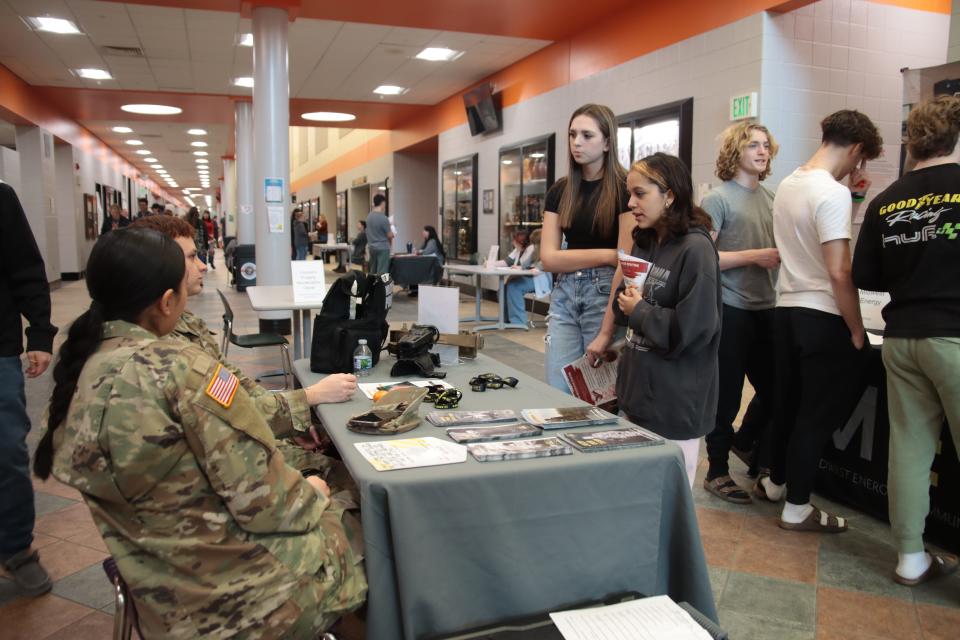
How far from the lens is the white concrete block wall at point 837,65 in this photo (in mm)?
5539

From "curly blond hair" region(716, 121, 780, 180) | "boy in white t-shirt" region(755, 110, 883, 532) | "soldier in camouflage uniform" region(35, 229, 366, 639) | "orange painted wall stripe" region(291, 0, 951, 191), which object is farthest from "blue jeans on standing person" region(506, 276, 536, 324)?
"soldier in camouflage uniform" region(35, 229, 366, 639)

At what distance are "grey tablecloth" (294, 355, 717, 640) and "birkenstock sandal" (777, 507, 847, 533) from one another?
141 centimetres

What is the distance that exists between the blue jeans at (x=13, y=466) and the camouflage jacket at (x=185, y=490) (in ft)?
3.95

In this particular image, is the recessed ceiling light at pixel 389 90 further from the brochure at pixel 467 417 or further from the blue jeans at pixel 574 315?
the brochure at pixel 467 417

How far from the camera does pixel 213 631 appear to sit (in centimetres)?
129

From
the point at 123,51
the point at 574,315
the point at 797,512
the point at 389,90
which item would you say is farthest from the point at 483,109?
the point at 797,512

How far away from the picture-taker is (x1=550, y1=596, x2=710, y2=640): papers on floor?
139cm

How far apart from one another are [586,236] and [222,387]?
1.56 meters

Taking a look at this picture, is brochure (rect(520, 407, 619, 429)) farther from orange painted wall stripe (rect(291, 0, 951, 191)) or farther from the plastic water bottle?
orange painted wall stripe (rect(291, 0, 951, 191))

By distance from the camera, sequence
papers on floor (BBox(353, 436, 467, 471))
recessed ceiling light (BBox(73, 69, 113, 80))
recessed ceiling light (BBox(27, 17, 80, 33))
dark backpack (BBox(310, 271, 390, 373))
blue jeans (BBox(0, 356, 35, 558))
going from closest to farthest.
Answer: papers on floor (BBox(353, 436, 467, 471)) < blue jeans (BBox(0, 356, 35, 558)) < dark backpack (BBox(310, 271, 390, 373)) < recessed ceiling light (BBox(27, 17, 80, 33)) < recessed ceiling light (BBox(73, 69, 113, 80))

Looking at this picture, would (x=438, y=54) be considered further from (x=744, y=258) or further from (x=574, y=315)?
(x=574, y=315)

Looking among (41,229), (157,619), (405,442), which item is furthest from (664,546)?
(41,229)

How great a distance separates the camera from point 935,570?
8.00ft

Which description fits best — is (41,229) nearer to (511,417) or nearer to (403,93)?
(403,93)
